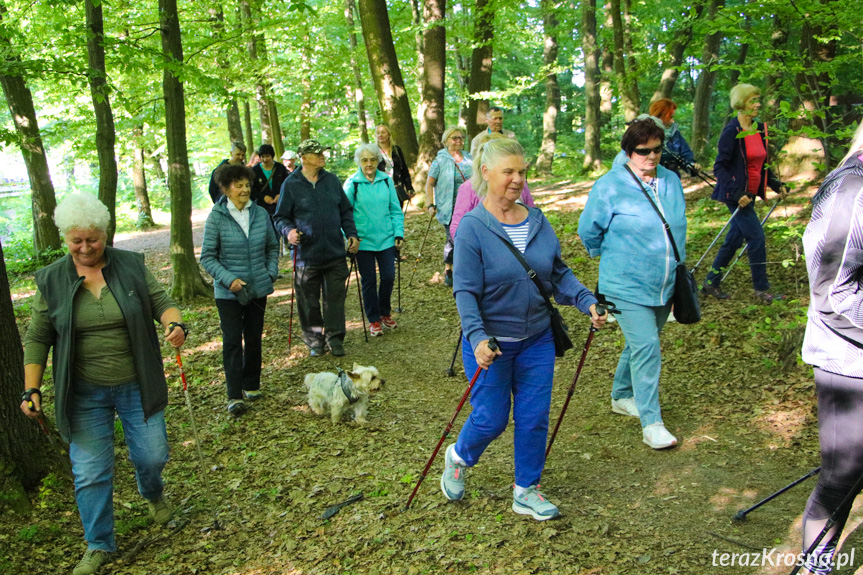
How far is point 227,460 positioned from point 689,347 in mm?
4739

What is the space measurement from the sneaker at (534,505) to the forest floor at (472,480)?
0.06m

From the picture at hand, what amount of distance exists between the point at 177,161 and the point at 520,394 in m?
7.61

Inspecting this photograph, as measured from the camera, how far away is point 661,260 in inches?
174

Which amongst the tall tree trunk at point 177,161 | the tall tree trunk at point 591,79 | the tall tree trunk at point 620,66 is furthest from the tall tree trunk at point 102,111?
the tall tree trunk at point 591,79

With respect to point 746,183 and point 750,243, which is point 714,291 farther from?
point 746,183

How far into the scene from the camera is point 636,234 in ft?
14.6

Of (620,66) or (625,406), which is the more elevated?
(620,66)

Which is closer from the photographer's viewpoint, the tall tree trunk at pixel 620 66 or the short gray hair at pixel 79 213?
the short gray hair at pixel 79 213

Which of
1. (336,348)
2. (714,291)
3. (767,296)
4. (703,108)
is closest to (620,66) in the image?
(703,108)

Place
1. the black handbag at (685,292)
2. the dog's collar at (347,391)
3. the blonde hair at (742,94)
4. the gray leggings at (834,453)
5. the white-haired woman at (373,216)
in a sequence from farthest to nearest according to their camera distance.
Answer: the white-haired woman at (373,216) < the blonde hair at (742,94) < the dog's collar at (347,391) < the black handbag at (685,292) < the gray leggings at (834,453)

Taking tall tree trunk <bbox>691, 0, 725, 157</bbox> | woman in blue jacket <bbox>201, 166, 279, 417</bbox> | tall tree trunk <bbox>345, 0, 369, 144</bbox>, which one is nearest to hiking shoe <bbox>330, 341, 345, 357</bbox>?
woman in blue jacket <bbox>201, 166, 279, 417</bbox>

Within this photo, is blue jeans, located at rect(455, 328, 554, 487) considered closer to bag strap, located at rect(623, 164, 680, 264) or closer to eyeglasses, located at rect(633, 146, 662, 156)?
bag strap, located at rect(623, 164, 680, 264)

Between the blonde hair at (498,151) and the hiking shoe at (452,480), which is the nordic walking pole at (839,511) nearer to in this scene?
the hiking shoe at (452,480)

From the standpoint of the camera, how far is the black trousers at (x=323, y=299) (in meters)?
7.15
